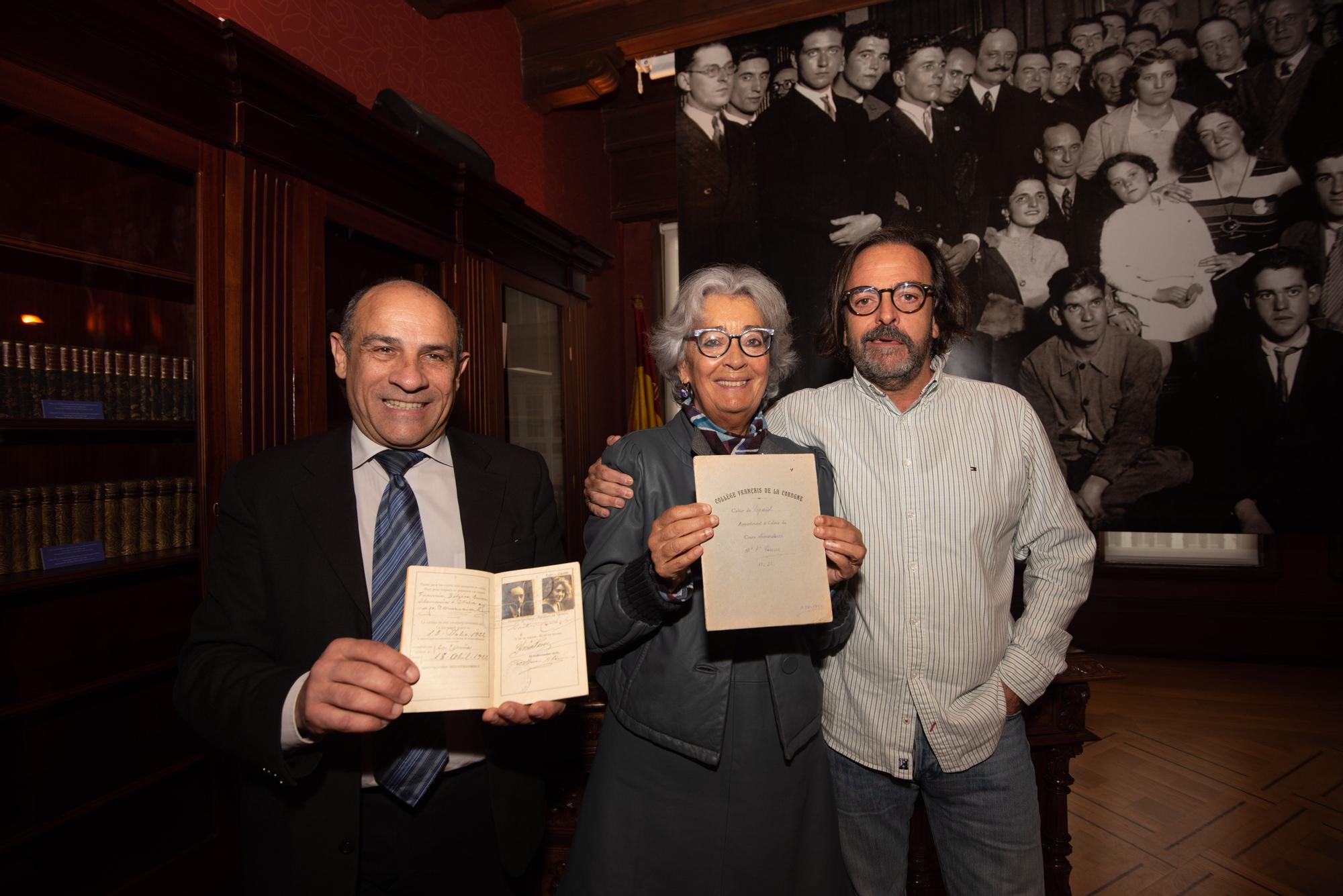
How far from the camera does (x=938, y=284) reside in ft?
5.86

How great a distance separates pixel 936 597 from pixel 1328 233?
10.1 feet

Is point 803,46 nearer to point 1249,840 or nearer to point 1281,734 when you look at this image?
point 1249,840

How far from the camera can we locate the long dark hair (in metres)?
1.72

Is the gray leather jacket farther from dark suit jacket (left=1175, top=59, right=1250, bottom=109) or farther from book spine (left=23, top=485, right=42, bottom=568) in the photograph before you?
dark suit jacket (left=1175, top=59, right=1250, bottom=109)

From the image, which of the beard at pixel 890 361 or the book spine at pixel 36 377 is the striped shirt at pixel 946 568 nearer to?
the beard at pixel 890 361

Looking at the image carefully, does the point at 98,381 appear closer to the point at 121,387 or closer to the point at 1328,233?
the point at 121,387

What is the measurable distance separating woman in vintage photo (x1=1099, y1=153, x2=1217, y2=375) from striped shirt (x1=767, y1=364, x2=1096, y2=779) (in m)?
2.21

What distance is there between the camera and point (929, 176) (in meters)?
3.55

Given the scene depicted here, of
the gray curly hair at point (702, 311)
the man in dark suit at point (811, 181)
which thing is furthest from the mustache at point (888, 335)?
the man in dark suit at point (811, 181)

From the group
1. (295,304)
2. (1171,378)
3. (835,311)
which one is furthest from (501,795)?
(1171,378)

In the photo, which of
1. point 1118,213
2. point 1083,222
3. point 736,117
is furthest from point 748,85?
point 1118,213

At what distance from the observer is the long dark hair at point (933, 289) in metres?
1.72

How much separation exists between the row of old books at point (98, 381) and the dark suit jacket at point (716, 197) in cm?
270

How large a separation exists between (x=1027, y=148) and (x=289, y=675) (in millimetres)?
3883
